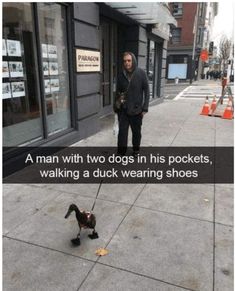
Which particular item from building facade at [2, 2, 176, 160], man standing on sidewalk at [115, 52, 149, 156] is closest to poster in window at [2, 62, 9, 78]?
building facade at [2, 2, 176, 160]

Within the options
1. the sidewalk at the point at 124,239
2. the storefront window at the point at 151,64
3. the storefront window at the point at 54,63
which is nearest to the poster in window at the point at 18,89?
the storefront window at the point at 54,63

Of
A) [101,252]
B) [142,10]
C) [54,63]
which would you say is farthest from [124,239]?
[142,10]

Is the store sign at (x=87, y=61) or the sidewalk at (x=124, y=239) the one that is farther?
the store sign at (x=87, y=61)

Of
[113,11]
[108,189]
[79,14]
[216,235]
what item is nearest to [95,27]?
[79,14]

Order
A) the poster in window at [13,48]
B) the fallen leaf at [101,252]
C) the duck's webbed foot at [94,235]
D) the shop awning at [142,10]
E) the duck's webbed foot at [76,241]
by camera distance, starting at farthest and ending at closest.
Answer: the shop awning at [142,10], the poster in window at [13,48], the duck's webbed foot at [94,235], the duck's webbed foot at [76,241], the fallen leaf at [101,252]

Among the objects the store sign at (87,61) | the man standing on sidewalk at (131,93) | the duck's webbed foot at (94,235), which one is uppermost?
the store sign at (87,61)

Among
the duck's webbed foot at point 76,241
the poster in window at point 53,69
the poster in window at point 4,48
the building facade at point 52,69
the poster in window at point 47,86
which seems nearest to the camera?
the duck's webbed foot at point 76,241

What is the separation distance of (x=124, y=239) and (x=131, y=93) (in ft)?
9.10

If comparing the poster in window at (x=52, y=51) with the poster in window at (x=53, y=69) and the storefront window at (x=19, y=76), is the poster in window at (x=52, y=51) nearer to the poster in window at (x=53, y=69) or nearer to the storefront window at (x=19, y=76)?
the poster in window at (x=53, y=69)

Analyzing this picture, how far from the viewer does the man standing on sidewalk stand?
16.0 feet

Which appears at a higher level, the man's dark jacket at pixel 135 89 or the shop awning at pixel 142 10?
the shop awning at pixel 142 10

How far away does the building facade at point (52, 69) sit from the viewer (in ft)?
15.4

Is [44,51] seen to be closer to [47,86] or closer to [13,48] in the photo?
[47,86]

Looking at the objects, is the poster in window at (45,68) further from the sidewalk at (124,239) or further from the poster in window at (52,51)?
the sidewalk at (124,239)
